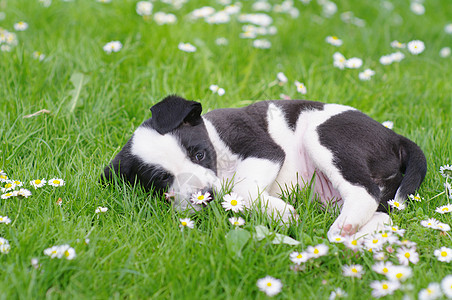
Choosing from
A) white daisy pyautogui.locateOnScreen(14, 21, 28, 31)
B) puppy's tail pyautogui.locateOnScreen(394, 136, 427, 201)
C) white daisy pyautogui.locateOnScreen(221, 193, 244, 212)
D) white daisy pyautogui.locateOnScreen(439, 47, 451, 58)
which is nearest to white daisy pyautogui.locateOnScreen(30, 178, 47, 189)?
white daisy pyautogui.locateOnScreen(221, 193, 244, 212)

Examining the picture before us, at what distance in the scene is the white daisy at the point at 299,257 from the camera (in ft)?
8.02

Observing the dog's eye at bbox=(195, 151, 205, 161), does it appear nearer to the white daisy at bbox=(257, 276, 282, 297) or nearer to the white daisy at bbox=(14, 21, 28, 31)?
the white daisy at bbox=(257, 276, 282, 297)

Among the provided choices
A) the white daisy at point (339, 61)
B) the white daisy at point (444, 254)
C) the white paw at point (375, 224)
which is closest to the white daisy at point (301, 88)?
the white daisy at point (339, 61)

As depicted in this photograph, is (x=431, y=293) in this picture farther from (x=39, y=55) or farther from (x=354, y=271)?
(x=39, y=55)

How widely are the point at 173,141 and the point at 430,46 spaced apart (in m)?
4.45

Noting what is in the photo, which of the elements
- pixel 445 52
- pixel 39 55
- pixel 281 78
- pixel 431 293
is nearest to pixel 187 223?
pixel 431 293

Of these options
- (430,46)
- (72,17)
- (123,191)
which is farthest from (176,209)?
(430,46)

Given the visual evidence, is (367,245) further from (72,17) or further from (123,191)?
(72,17)

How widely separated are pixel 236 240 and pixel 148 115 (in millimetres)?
1965

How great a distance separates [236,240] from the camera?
2.54 m

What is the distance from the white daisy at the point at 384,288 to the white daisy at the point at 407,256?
0.27m

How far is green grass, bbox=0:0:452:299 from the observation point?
2.39 m

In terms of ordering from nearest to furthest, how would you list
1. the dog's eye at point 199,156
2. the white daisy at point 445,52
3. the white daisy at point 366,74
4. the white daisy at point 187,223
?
the white daisy at point 187,223, the dog's eye at point 199,156, the white daisy at point 366,74, the white daisy at point 445,52

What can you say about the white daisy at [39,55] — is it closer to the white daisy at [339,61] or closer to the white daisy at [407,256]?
the white daisy at [339,61]
